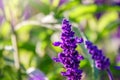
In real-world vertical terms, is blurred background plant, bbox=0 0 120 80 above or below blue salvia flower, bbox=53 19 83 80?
above

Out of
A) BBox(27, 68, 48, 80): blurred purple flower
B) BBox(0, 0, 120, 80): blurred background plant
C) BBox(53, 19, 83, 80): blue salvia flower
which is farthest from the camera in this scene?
BBox(0, 0, 120, 80): blurred background plant

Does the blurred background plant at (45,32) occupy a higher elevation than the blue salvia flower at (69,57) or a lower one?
higher

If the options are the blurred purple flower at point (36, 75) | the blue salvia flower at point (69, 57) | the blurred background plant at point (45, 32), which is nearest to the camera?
the blue salvia flower at point (69, 57)

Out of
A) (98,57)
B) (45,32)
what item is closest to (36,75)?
(98,57)

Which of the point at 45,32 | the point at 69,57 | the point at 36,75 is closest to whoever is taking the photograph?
the point at 69,57

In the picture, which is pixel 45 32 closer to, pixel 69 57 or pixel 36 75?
pixel 36 75

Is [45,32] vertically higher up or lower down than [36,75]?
Answer: higher up

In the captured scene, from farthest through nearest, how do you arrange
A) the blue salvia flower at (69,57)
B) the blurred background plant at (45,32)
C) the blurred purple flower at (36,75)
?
the blurred background plant at (45,32) < the blurred purple flower at (36,75) < the blue salvia flower at (69,57)

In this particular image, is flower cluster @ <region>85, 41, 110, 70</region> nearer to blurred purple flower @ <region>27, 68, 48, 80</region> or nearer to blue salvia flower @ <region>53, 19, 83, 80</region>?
blue salvia flower @ <region>53, 19, 83, 80</region>

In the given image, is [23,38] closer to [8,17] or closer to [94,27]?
[94,27]

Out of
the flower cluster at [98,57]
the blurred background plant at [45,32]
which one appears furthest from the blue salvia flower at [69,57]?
the blurred background plant at [45,32]

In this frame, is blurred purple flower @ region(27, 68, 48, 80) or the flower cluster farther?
blurred purple flower @ region(27, 68, 48, 80)

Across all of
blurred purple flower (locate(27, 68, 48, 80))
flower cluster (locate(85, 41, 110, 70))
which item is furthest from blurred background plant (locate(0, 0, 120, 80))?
flower cluster (locate(85, 41, 110, 70))

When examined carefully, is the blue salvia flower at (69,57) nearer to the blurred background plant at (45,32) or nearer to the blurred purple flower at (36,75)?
the blurred purple flower at (36,75)
